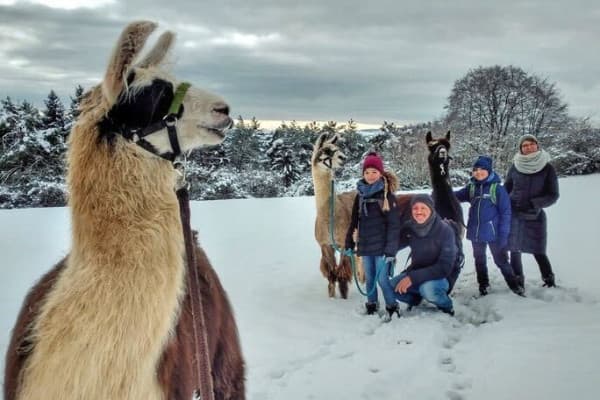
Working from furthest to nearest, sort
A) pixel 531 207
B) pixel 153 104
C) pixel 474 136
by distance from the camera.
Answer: pixel 474 136 < pixel 531 207 < pixel 153 104

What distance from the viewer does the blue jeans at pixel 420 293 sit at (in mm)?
4348

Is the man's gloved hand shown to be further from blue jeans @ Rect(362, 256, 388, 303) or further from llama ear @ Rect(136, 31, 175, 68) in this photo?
llama ear @ Rect(136, 31, 175, 68)

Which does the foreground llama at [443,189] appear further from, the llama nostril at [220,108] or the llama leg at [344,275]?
the llama nostril at [220,108]

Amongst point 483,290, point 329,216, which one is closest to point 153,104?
point 329,216

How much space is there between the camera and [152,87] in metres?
1.49

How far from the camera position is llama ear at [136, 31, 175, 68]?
1.58 m

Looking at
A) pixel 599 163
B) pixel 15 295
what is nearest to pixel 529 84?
pixel 599 163

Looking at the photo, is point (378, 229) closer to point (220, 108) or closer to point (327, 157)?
point (327, 157)

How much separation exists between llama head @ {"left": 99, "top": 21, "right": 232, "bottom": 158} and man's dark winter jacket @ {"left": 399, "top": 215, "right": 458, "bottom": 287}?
10.6 ft

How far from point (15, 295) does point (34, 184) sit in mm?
12861

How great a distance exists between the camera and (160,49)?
1.59 metres

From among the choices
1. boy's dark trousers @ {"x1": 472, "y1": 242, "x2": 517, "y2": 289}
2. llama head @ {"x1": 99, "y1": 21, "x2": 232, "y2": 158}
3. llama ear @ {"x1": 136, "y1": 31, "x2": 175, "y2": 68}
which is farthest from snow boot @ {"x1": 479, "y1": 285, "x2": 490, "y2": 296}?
llama ear @ {"x1": 136, "y1": 31, "x2": 175, "y2": 68}

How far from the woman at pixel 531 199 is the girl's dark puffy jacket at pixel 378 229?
4.72 ft

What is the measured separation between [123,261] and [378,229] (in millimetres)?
3422
